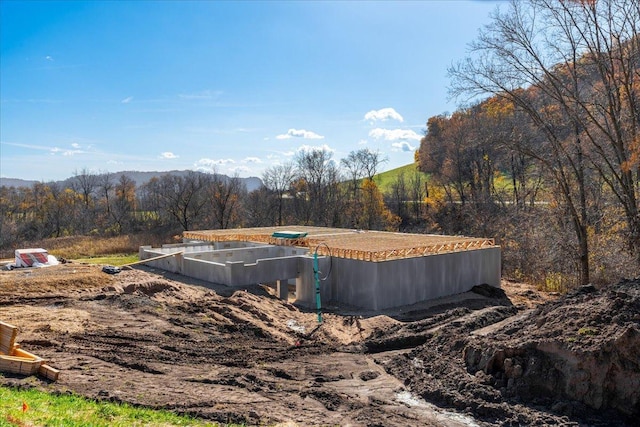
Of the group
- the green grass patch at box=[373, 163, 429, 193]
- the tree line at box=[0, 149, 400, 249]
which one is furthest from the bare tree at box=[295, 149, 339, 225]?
the green grass patch at box=[373, 163, 429, 193]

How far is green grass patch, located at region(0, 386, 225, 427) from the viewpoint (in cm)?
567

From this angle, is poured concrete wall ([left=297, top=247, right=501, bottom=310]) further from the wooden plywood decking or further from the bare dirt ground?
the bare dirt ground

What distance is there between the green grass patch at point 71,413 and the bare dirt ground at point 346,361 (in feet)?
1.28

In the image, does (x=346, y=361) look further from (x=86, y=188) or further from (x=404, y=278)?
(x=86, y=188)

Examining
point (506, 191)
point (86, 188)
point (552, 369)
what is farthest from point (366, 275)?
point (86, 188)

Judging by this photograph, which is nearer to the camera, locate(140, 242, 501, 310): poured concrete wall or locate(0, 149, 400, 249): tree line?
locate(140, 242, 501, 310): poured concrete wall

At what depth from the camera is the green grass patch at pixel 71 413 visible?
5.67m

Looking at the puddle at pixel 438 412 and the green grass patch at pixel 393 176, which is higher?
the green grass patch at pixel 393 176

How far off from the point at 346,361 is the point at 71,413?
6373 millimetres

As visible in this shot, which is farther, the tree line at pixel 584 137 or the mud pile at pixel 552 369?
the tree line at pixel 584 137

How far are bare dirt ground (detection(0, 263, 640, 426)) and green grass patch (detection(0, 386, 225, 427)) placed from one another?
39 centimetres

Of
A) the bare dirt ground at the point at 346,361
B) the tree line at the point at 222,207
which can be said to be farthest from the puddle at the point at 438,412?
the tree line at the point at 222,207

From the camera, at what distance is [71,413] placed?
6215mm

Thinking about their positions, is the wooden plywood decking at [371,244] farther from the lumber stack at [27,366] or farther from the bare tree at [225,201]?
the bare tree at [225,201]
